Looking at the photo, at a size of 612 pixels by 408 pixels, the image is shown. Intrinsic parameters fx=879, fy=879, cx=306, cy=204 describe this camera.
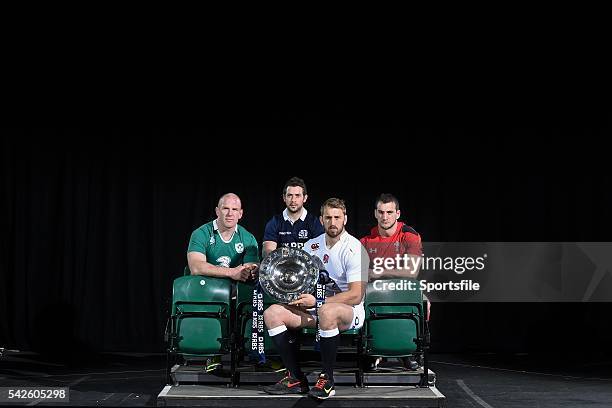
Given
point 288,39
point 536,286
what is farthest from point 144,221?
point 536,286

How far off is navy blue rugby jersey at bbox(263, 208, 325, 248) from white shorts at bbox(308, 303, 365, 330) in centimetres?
75

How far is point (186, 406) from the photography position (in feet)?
18.4

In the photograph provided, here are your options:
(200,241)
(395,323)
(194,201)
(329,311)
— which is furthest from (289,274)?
(194,201)

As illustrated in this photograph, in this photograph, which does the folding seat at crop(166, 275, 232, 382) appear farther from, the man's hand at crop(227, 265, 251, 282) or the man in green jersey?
the man in green jersey

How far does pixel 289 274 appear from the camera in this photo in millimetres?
5789

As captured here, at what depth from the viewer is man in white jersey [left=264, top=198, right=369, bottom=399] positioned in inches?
223

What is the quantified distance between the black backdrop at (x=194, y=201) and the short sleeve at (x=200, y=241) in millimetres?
2346

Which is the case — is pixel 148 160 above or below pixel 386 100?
below

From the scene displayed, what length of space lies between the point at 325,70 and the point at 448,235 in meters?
2.08

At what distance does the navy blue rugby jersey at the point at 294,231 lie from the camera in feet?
21.5

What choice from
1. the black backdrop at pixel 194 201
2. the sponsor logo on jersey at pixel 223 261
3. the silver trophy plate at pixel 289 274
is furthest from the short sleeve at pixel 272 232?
the black backdrop at pixel 194 201

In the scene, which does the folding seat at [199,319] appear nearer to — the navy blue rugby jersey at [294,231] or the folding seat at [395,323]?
the navy blue rugby jersey at [294,231]

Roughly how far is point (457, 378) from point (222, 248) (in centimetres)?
226

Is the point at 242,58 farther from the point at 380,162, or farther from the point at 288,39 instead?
the point at 380,162
